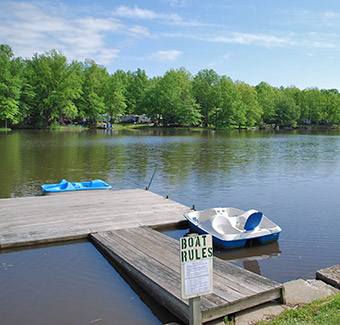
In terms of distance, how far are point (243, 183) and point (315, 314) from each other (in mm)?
13766

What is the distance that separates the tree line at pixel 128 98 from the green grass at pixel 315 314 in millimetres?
63876

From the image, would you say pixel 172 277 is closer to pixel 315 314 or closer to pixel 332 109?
pixel 315 314

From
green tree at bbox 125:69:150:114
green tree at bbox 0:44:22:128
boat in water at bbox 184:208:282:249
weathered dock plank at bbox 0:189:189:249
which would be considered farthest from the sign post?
green tree at bbox 125:69:150:114

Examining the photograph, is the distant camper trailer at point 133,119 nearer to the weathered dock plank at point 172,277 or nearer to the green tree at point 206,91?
the green tree at point 206,91

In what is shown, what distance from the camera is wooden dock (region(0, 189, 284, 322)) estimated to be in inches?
217

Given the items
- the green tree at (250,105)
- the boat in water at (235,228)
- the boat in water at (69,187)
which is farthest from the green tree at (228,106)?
the boat in water at (235,228)

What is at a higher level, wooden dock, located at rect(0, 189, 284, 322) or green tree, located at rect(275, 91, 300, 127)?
green tree, located at rect(275, 91, 300, 127)

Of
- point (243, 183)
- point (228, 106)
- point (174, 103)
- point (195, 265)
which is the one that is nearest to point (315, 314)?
point (195, 265)

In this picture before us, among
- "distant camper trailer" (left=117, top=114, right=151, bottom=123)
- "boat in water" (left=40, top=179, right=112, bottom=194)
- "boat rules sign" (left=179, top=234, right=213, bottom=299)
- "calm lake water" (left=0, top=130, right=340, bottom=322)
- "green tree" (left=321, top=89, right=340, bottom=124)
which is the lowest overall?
"calm lake water" (left=0, top=130, right=340, bottom=322)

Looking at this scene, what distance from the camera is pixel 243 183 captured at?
18469mm

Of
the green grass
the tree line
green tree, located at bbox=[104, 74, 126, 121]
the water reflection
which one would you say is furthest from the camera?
green tree, located at bbox=[104, 74, 126, 121]

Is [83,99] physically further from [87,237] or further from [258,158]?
[87,237]

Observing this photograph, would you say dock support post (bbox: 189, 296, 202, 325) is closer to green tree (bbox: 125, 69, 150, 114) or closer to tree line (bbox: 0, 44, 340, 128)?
tree line (bbox: 0, 44, 340, 128)

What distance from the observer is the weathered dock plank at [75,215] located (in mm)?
8773
